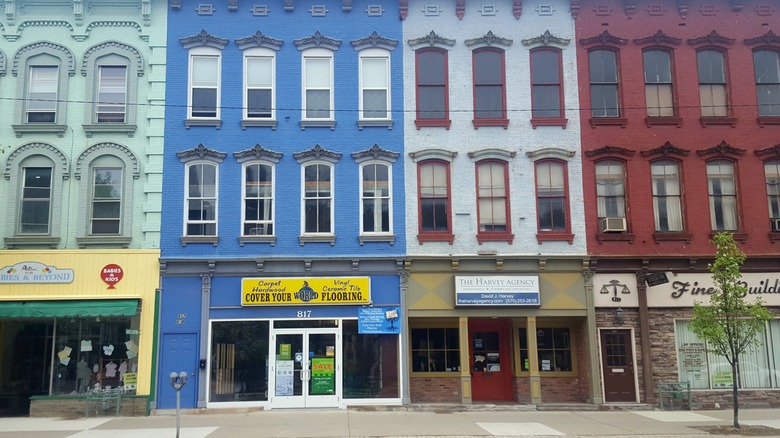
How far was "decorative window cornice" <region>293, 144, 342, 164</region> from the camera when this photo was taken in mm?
18797

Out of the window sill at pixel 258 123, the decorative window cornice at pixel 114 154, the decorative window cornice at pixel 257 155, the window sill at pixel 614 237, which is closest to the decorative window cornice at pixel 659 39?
the window sill at pixel 614 237

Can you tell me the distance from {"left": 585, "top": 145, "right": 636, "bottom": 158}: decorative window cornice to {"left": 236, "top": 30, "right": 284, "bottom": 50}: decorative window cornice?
30.3ft

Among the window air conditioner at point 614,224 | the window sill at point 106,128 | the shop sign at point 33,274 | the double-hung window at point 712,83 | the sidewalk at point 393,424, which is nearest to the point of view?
the sidewalk at point 393,424

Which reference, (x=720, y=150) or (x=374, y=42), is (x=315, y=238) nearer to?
(x=374, y=42)

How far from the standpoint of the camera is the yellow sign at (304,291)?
18.1 meters

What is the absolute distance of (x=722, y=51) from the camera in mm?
19875

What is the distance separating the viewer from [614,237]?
18.8 meters

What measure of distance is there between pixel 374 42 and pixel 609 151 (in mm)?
7289

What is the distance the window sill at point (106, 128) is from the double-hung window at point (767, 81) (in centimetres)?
1780

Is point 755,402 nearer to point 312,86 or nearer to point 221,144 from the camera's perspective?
point 312,86

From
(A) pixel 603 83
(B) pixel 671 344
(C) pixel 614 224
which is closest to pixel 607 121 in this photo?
(A) pixel 603 83

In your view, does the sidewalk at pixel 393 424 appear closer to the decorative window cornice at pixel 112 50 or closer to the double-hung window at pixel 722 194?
the double-hung window at pixel 722 194

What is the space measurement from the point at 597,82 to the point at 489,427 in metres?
10.4

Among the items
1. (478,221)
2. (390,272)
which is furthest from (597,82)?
(390,272)
